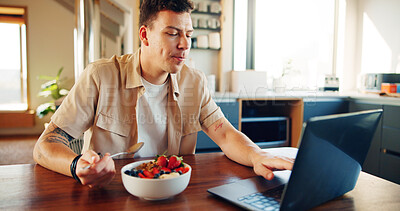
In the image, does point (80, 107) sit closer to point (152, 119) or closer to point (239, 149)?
point (152, 119)

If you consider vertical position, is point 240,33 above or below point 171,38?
above

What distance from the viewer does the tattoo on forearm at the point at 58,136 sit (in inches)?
43.2

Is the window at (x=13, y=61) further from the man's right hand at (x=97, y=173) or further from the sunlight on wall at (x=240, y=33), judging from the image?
the man's right hand at (x=97, y=173)

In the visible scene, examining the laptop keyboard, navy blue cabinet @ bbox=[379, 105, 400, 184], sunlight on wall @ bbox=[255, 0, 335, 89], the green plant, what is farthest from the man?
the green plant

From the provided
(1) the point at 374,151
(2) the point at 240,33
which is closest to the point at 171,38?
(1) the point at 374,151

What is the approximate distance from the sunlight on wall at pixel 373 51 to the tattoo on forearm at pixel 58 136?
12.3ft

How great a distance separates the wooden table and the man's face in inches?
20.0

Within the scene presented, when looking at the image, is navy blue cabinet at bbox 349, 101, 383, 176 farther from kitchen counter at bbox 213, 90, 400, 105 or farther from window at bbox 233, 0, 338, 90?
window at bbox 233, 0, 338, 90

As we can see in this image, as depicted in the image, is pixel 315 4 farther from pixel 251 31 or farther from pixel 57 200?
pixel 57 200

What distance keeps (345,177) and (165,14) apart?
922 mm

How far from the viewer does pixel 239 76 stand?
11.4ft

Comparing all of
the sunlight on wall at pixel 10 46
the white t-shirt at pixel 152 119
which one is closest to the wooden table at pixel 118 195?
the white t-shirt at pixel 152 119

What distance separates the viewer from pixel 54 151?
100 centimetres

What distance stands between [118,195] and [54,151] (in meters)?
0.37
